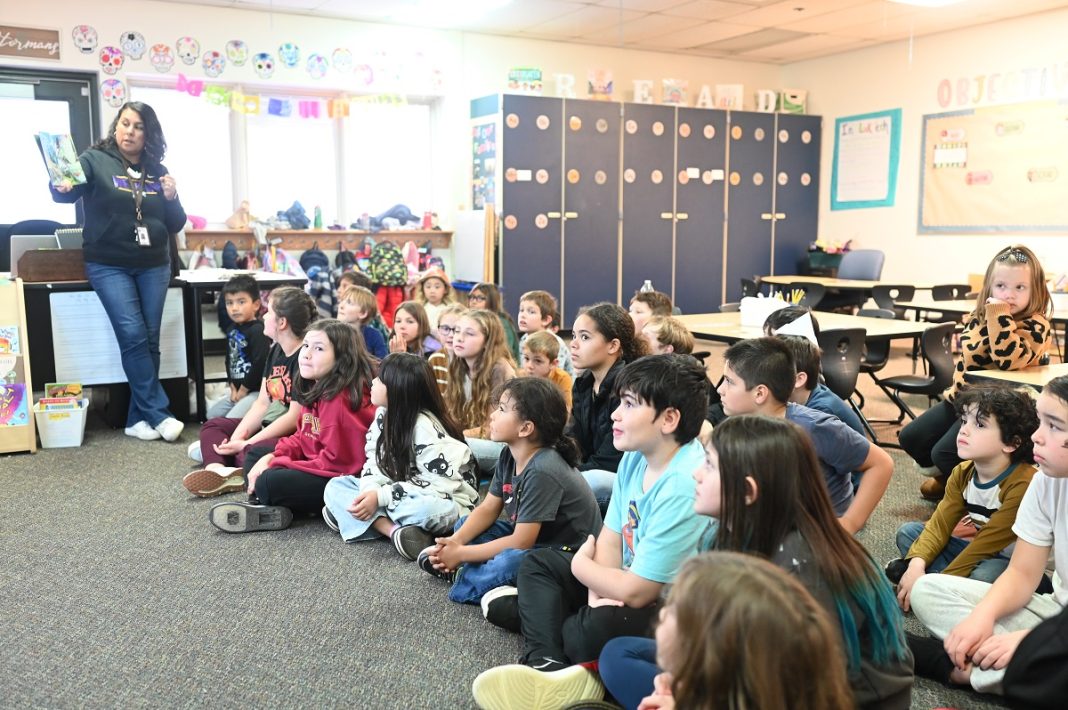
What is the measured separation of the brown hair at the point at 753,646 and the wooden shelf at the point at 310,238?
6513 mm

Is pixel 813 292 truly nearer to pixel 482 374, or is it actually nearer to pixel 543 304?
pixel 543 304

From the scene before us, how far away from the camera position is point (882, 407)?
5.26 metres

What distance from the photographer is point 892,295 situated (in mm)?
6438

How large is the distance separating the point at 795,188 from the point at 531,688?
26.7 feet

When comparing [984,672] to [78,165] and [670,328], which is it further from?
[78,165]

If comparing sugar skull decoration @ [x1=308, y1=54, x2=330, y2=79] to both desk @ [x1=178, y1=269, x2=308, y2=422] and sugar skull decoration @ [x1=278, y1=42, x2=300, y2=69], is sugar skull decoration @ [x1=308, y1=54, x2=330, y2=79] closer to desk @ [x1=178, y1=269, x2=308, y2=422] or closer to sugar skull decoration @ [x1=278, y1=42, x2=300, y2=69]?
sugar skull decoration @ [x1=278, y1=42, x2=300, y2=69]

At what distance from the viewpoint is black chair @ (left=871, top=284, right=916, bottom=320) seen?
6.39 m

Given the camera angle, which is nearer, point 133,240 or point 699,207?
point 133,240

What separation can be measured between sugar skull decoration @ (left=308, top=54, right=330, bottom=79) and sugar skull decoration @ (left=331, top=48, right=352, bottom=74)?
2.8 inches

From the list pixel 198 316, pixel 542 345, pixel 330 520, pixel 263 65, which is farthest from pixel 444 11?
pixel 330 520

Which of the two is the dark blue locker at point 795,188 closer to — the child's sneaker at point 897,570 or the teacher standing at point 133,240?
the teacher standing at point 133,240

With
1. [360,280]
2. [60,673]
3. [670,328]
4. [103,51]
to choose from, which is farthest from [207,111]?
[60,673]

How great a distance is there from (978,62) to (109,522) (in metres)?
7.60

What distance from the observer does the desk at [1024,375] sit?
2.78 metres
